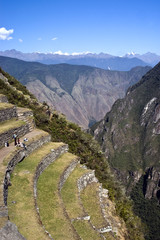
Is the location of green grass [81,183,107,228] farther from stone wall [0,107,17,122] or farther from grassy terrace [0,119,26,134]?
stone wall [0,107,17,122]

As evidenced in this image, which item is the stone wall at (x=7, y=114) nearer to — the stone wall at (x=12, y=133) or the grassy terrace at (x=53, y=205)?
the stone wall at (x=12, y=133)

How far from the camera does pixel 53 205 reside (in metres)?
17.3

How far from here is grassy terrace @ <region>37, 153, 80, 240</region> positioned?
1473cm

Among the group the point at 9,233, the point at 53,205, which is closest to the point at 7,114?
the point at 53,205

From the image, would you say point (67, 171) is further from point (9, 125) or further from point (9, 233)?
point (9, 233)

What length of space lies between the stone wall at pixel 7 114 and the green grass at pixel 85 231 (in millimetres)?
16469

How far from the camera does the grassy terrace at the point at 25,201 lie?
537 inches

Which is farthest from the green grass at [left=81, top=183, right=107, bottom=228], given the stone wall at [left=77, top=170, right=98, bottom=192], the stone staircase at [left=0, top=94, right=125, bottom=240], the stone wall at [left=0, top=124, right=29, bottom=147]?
the stone wall at [left=0, top=124, right=29, bottom=147]

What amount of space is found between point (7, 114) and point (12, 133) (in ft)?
14.0

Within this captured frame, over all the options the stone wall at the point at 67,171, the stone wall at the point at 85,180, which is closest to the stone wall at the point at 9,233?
the stone wall at the point at 67,171

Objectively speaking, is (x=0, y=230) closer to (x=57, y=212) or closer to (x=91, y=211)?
(x=57, y=212)

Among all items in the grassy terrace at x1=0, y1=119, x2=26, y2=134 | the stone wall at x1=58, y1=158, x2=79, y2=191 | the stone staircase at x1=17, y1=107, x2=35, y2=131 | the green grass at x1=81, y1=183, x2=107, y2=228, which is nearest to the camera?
the green grass at x1=81, y1=183, x2=107, y2=228

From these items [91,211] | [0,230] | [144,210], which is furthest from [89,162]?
[144,210]

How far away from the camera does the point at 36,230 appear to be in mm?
13617
